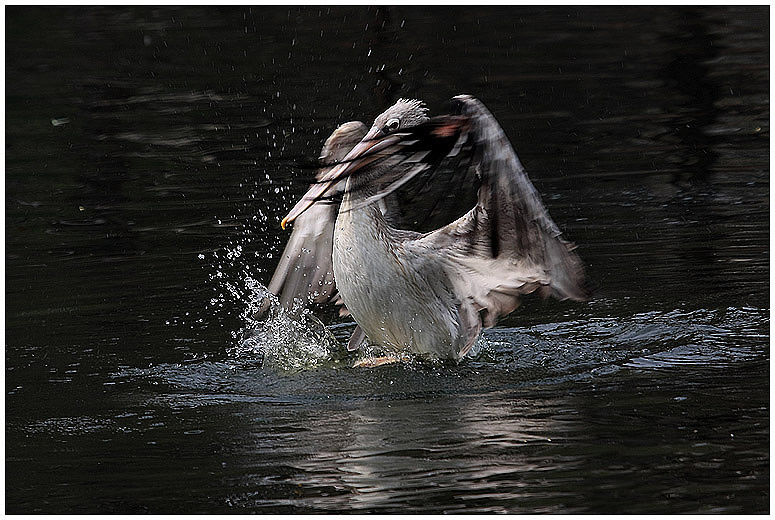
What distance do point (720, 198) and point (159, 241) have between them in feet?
12.0

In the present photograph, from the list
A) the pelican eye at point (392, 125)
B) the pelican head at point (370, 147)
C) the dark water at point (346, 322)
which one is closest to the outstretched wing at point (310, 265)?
the dark water at point (346, 322)

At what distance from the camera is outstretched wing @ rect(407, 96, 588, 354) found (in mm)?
5449

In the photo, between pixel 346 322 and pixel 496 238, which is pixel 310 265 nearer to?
pixel 346 322

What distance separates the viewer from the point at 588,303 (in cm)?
704

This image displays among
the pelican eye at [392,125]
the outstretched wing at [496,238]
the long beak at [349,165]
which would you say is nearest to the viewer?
the outstretched wing at [496,238]

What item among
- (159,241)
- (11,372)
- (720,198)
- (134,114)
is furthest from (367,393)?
(134,114)

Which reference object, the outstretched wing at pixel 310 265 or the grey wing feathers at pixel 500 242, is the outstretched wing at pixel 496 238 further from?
the outstretched wing at pixel 310 265

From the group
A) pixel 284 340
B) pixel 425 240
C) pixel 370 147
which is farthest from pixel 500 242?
pixel 284 340

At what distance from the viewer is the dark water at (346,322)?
4.77m

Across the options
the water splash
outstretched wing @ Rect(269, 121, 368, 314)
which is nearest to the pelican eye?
outstretched wing @ Rect(269, 121, 368, 314)

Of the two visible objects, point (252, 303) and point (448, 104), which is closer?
point (448, 104)

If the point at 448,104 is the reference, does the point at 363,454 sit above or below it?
below

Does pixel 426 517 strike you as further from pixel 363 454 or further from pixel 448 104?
pixel 448 104

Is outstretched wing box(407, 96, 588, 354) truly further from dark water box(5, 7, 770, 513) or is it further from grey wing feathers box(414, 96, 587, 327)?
dark water box(5, 7, 770, 513)
